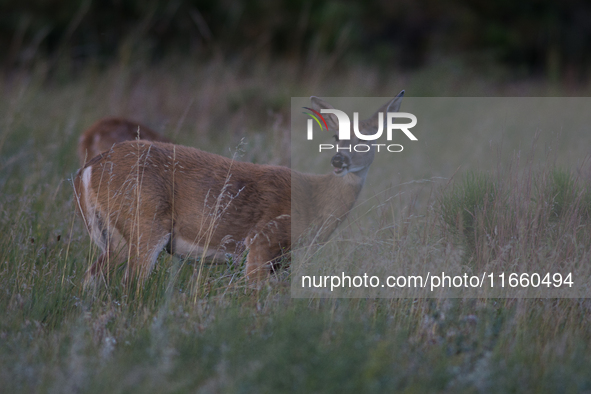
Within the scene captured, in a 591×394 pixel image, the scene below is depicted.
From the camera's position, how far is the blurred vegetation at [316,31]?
1310 centimetres

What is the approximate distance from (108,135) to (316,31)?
9550 millimetres

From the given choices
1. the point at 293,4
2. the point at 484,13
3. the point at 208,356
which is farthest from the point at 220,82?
the point at 484,13

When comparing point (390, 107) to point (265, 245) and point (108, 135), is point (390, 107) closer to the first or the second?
point (265, 245)

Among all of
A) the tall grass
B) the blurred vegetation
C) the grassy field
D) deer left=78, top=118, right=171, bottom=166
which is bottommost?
the grassy field

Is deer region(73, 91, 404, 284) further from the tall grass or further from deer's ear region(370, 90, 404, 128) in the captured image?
the tall grass

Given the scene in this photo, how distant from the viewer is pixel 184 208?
4043 mm

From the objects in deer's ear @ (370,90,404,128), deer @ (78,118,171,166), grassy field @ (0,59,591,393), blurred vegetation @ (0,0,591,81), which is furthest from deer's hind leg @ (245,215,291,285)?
blurred vegetation @ (0,0,591,81)

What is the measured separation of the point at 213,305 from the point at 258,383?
0.99 metres

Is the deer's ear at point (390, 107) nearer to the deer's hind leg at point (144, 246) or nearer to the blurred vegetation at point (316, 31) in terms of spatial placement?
the deer's hind leg at point (144, 246)

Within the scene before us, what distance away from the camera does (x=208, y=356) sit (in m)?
2.83

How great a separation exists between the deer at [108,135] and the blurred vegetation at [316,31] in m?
4.27

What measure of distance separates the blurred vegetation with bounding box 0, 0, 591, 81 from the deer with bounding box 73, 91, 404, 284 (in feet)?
21.1

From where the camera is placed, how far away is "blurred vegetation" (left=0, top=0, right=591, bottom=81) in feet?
43.0

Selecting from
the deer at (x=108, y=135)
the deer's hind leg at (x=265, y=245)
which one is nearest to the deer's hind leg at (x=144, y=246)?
the deer's hind leg at (x=265, y=245)
